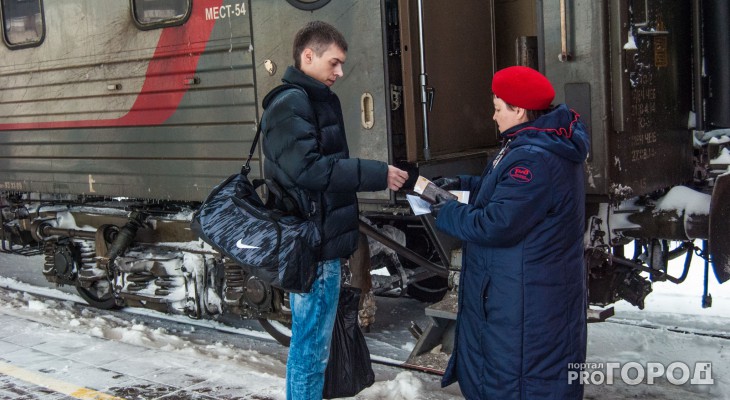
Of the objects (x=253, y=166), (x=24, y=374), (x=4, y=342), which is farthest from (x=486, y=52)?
(x=4, y=342)

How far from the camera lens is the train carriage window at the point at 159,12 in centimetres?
573

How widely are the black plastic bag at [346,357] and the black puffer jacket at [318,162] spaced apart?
335 millimetres

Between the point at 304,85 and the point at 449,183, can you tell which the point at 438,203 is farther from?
the point at 304,85

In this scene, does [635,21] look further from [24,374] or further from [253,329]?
[24,374]

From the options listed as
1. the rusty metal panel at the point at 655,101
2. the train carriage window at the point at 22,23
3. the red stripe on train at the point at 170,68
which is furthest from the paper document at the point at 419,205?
the train carriage window at the point at 22,23

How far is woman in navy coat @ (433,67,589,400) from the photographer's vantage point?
3.02 m

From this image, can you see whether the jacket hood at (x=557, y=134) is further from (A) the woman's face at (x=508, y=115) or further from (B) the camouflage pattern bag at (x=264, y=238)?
(B) the camouflage pattern bag at (x=264, y=238)

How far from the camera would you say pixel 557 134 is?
311cm

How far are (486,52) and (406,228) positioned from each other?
181cm

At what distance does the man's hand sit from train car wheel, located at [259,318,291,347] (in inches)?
107

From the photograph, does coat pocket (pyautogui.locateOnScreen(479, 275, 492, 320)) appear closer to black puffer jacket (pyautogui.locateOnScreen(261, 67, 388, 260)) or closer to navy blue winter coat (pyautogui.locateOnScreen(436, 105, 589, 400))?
navy blue winter coat (pyautogui.locateOnScreen(436, 105, 589, 400))

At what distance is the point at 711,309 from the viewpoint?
6.50 metres

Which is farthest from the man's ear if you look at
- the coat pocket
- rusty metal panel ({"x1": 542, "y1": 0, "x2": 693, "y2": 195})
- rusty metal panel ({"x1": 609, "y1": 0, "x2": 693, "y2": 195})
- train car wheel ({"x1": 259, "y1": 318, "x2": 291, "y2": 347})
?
train car wheel ({"x1": 259, "y1": 318, "x2": 291, "y2": 347})

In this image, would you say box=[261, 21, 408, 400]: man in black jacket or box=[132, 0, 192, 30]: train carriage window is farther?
box=[132, 0, 192, 30]: train carriage window
